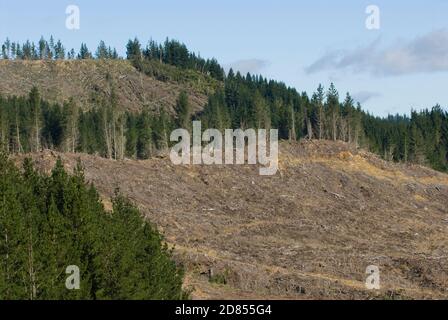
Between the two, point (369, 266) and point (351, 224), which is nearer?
point (369, 266)

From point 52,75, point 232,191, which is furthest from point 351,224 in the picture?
point 52,75

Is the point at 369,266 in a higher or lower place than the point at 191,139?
lower

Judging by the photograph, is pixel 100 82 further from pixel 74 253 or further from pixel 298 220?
pixel 74 253

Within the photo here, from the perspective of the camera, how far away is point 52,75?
173 metres

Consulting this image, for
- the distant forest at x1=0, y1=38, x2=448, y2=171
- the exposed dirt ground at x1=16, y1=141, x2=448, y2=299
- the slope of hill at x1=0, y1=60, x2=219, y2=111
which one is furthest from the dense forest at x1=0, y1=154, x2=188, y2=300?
the slope of hill at x1=0, y1=60, x2=219, y2=111

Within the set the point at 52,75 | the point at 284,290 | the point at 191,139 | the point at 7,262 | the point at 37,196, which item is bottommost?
the point at 284,290

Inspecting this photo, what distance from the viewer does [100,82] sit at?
562 ft

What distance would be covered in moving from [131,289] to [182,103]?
87159mm

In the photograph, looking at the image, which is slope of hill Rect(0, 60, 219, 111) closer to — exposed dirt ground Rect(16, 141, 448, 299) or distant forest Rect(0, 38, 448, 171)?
distant forest Rect(0, 38, 448, 171)

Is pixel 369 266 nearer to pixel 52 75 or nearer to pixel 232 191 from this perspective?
pixel 232 191

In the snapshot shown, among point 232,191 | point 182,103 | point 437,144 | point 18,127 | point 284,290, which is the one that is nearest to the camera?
point 284,290

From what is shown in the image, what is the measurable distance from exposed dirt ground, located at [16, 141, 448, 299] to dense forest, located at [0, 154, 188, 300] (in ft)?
17.2

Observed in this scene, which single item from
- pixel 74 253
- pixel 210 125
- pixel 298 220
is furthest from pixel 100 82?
pixel 74 253
